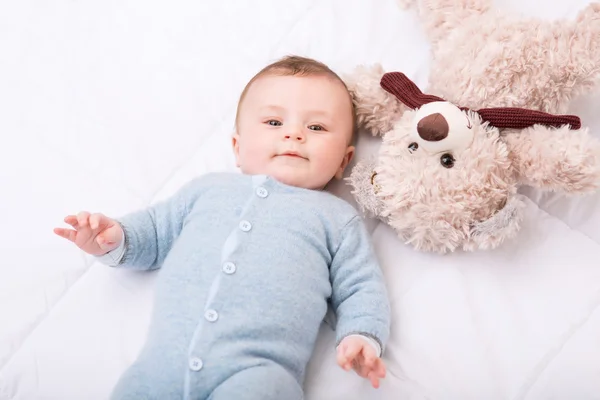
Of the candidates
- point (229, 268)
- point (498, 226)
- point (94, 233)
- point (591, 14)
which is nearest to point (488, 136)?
point (498, 226)

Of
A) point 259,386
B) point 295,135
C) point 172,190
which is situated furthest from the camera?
point 172,190

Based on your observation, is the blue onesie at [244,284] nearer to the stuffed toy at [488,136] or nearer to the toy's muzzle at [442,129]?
the stuffed toy at [488,136]

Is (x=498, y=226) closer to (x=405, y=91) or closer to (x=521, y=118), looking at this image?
(x=521, y=118)

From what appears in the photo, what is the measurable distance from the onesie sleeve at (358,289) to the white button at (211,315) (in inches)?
8.8

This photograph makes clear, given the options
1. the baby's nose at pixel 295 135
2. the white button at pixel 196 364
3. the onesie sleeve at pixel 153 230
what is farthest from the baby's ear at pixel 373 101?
the white button at pixel 196 364

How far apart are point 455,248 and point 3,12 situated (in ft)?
4.22

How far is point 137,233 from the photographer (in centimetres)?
107

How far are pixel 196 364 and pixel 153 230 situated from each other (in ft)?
1.05

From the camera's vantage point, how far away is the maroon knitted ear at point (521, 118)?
0.96m

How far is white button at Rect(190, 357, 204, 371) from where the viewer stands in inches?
35.0

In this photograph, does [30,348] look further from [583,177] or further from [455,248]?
[583,177]

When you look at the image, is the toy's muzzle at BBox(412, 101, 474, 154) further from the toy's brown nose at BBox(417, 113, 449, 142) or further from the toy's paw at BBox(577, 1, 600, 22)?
the toy's paw at BBox(577, 1, 600, 22)

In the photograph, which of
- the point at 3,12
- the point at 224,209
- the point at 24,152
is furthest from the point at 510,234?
the point at 3,12

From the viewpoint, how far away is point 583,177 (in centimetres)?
91
